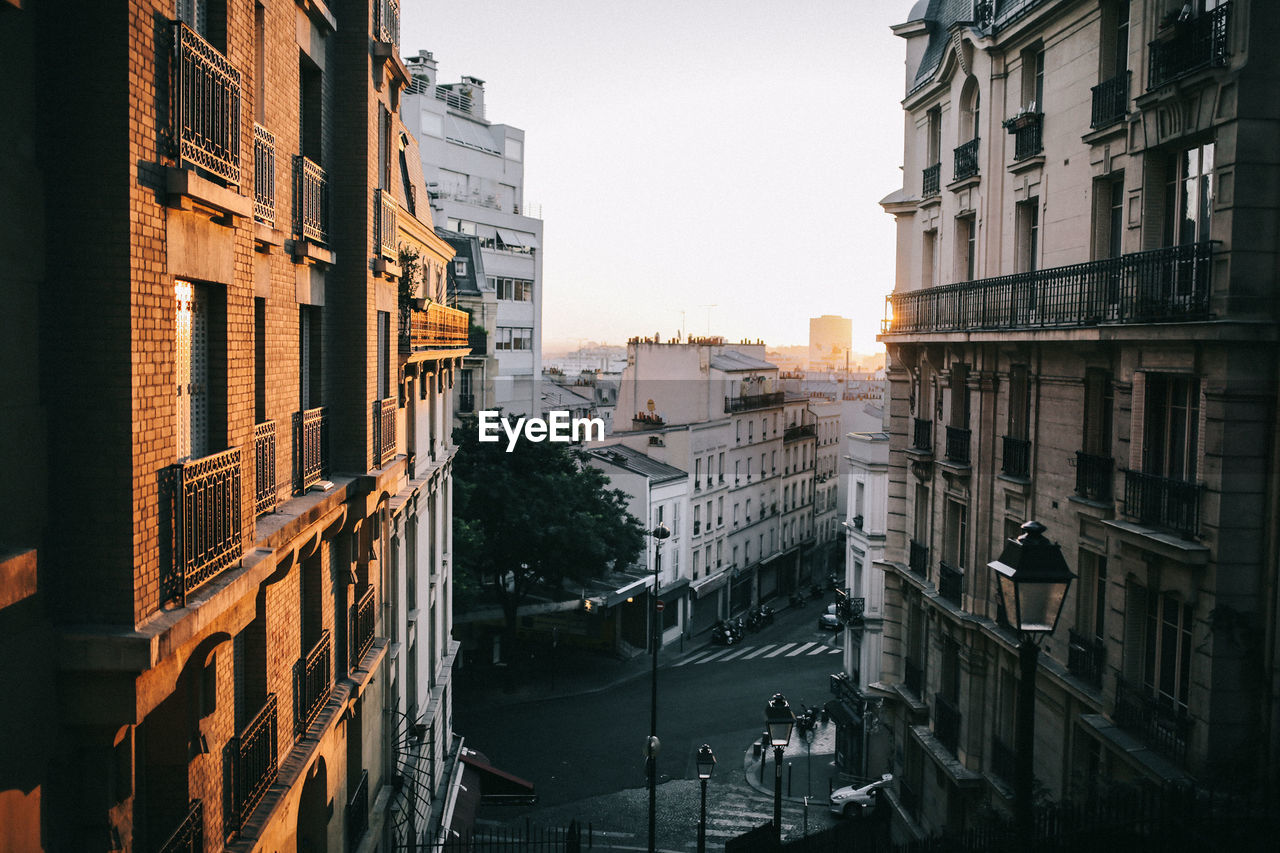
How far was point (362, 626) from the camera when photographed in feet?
48.4

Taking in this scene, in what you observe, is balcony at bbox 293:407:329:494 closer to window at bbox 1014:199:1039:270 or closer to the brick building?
the brick building

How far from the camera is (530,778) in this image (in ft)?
105

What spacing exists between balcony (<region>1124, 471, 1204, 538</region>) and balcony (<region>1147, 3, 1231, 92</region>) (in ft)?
17.3

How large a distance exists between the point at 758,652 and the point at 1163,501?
128ft

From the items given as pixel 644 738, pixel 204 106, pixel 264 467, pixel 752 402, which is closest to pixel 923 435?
pixel 264 467

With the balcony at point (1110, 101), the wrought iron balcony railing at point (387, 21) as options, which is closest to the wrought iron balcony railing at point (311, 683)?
the wrought iron balcony railing at point (387, 21)

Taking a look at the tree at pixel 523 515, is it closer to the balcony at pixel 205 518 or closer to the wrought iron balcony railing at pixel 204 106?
the balcony at pixel 205 518

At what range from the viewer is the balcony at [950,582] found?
2164 cm

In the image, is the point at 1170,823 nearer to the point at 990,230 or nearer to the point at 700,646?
the point at 990,230

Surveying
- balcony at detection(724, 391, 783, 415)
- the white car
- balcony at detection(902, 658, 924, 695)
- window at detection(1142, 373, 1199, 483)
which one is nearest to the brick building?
window at detection(1142, 373, 1199, 483)

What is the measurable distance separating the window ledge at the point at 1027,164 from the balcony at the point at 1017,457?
16.1 ft

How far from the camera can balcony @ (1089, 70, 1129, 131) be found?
15.5 meters

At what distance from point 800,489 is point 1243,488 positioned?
6302 centimetres

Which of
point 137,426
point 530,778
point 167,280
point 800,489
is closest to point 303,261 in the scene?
point 167,280
